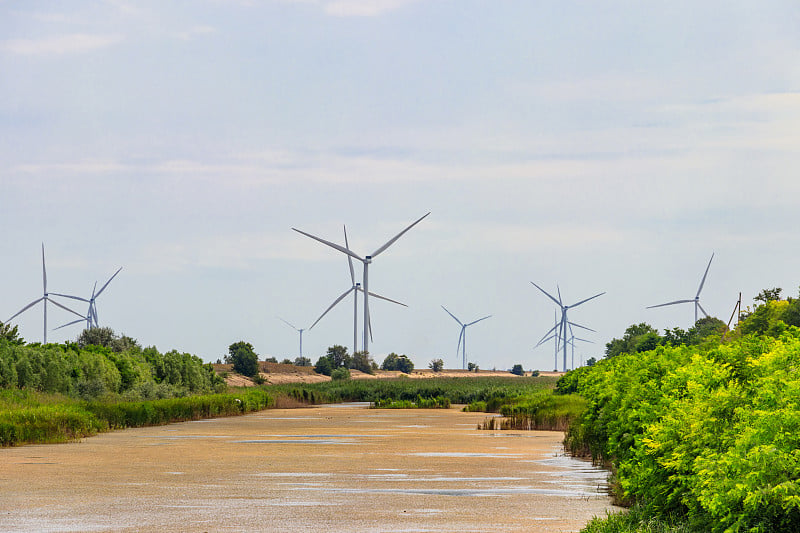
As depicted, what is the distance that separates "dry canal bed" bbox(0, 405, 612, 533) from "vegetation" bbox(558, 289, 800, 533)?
2605mm

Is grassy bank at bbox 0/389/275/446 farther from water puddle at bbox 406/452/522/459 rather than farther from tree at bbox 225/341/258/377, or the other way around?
tree at bbox 225/341/258/377

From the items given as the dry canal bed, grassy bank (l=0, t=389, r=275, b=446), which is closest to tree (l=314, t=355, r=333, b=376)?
grassy bank (l=0, t=389, r=275, b=446)

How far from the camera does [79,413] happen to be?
4675 centimetres

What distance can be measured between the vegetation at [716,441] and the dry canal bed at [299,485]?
8.55 feet

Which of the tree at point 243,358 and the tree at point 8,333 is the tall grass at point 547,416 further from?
the tree at point 243,358

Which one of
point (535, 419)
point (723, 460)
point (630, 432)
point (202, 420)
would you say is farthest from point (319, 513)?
point (202, 420)

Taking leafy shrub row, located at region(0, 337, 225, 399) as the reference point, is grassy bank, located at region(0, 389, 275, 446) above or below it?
below

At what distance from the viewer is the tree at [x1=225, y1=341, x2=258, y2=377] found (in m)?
144

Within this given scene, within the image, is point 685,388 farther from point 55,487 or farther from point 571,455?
point 571,455

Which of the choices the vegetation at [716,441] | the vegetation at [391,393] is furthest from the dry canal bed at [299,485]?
the vegetation at [391,393]

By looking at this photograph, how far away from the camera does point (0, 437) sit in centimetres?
4000

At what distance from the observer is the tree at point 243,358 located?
473 ft

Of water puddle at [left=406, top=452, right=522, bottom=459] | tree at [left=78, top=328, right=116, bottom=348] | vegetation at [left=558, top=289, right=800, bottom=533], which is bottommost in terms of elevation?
water puddle at [left=406, top=452, right=522, bottom=459]

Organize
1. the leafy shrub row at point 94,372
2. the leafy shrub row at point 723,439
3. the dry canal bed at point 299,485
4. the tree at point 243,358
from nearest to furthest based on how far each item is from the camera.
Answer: the leafy shrub row at point 723,439
the dry canal bed at point 299,485
the leafy shrub row at point 94,372
the tree at point 243,358
